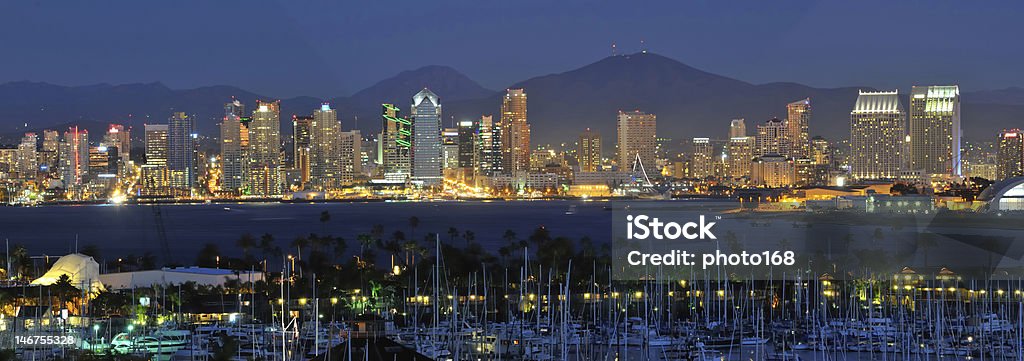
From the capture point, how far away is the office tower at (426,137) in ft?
570

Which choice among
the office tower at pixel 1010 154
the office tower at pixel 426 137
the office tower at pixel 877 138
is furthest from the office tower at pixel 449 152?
the office tower at pixel 1010 154

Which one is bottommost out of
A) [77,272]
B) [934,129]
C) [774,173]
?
[77,272]

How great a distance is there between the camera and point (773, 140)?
178 m

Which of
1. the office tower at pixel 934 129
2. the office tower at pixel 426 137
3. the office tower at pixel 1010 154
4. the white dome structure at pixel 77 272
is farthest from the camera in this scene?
the office tower at pixel 426 137

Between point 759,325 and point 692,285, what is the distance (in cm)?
471

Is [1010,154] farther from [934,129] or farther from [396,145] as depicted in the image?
[396,145]

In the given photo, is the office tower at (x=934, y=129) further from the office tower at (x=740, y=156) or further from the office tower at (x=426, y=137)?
the office tower at (x=426, y=137)

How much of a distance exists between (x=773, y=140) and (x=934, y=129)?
23171 millimetres

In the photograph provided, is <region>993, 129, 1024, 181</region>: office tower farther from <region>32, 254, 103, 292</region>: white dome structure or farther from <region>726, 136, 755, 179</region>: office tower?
<region>32, 254, 103, 292</region>: white dome structure

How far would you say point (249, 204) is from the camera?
14162cm

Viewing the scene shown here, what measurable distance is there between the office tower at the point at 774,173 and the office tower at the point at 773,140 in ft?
42.5

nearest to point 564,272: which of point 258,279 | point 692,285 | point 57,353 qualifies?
point 692,285

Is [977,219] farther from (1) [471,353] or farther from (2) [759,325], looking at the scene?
(1) [471,353]

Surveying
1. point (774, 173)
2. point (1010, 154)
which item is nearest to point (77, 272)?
point (1010, 154)
